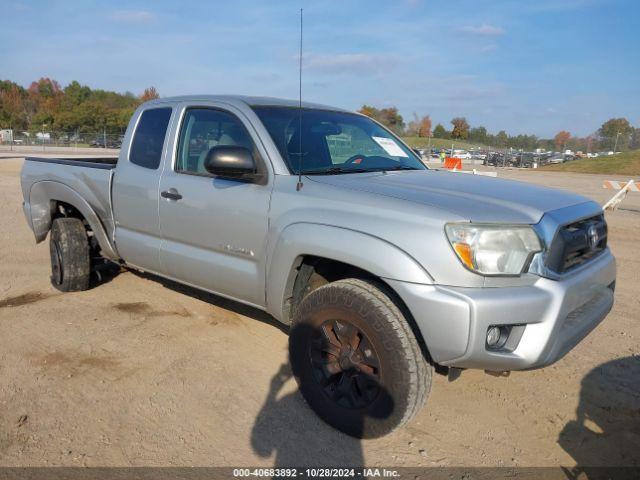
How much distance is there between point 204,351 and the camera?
400cm

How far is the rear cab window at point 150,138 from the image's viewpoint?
4211mm

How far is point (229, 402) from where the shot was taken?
3.29m

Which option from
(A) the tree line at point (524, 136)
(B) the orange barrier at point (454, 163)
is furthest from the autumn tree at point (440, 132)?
(B) the orange barrier at point (454, 163)

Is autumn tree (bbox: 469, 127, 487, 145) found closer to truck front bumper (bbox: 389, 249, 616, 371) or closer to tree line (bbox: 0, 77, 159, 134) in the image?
tree line (bbox: 0, 77, 159, 134)

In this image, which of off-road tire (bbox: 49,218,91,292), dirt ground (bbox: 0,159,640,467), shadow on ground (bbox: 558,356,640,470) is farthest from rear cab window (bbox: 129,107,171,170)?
shadow on ground (bbox: 558,356,640,470)

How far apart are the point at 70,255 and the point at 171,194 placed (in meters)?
1.87

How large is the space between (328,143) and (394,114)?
2953 inches

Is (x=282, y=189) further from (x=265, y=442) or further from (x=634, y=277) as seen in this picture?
(x=634, y=277)

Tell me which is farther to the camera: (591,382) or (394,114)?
(394,114)

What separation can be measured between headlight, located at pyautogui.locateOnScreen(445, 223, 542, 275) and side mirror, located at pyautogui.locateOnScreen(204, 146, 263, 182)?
137 centimetres

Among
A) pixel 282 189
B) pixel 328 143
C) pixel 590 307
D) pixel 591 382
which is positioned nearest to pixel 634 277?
pixel 591 382

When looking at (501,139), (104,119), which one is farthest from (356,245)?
(501,139)

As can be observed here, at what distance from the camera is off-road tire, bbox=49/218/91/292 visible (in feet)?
16.8

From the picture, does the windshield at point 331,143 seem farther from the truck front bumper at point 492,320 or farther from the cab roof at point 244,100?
the truck front bumper at point 492,320
